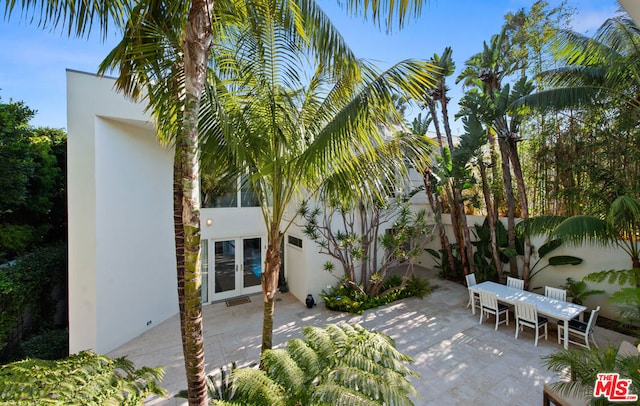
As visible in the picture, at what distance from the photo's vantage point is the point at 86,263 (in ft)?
19.4

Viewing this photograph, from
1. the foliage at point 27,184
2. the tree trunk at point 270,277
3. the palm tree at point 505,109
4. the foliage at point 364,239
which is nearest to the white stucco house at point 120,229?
the foliage at point 364,239

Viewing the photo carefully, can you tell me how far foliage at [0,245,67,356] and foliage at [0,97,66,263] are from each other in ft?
1.81

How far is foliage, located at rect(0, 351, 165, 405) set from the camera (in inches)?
105

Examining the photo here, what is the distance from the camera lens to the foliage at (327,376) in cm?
293

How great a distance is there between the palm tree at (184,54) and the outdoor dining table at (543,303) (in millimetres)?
6980

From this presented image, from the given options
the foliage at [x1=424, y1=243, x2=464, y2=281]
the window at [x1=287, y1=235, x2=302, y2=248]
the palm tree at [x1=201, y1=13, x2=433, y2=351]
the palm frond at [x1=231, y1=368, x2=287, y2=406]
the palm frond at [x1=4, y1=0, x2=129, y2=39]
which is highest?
the palm frond at [x1=4, y1=0, x2=129, y2=39]

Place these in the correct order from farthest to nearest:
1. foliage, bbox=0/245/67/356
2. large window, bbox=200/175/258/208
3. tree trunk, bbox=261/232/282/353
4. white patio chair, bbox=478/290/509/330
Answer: large window, bbox=200/175/258/208
white patio chair, bbox=478/290/509/330
foliage, bbox=0/245/67/356
tree trunk, bbox=261/232/282/353

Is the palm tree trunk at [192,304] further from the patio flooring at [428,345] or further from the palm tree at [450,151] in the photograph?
the palm tree at [450,151]

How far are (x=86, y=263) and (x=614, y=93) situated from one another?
1312 centimetres

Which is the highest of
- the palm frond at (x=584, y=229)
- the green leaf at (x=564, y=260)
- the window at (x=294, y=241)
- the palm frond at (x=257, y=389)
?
the palm frond at (x=584, y=229)

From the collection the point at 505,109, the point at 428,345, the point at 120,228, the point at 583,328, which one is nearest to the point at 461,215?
the point at 505,109

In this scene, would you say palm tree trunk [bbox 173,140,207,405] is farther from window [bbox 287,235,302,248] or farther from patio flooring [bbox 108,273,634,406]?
window [bbox 287,235,302,248]

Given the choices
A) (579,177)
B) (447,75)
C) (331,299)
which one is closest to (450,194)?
(579,177)

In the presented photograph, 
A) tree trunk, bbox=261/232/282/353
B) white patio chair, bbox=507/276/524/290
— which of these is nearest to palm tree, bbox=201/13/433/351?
tree trunk, bbox=261/232/282/353
